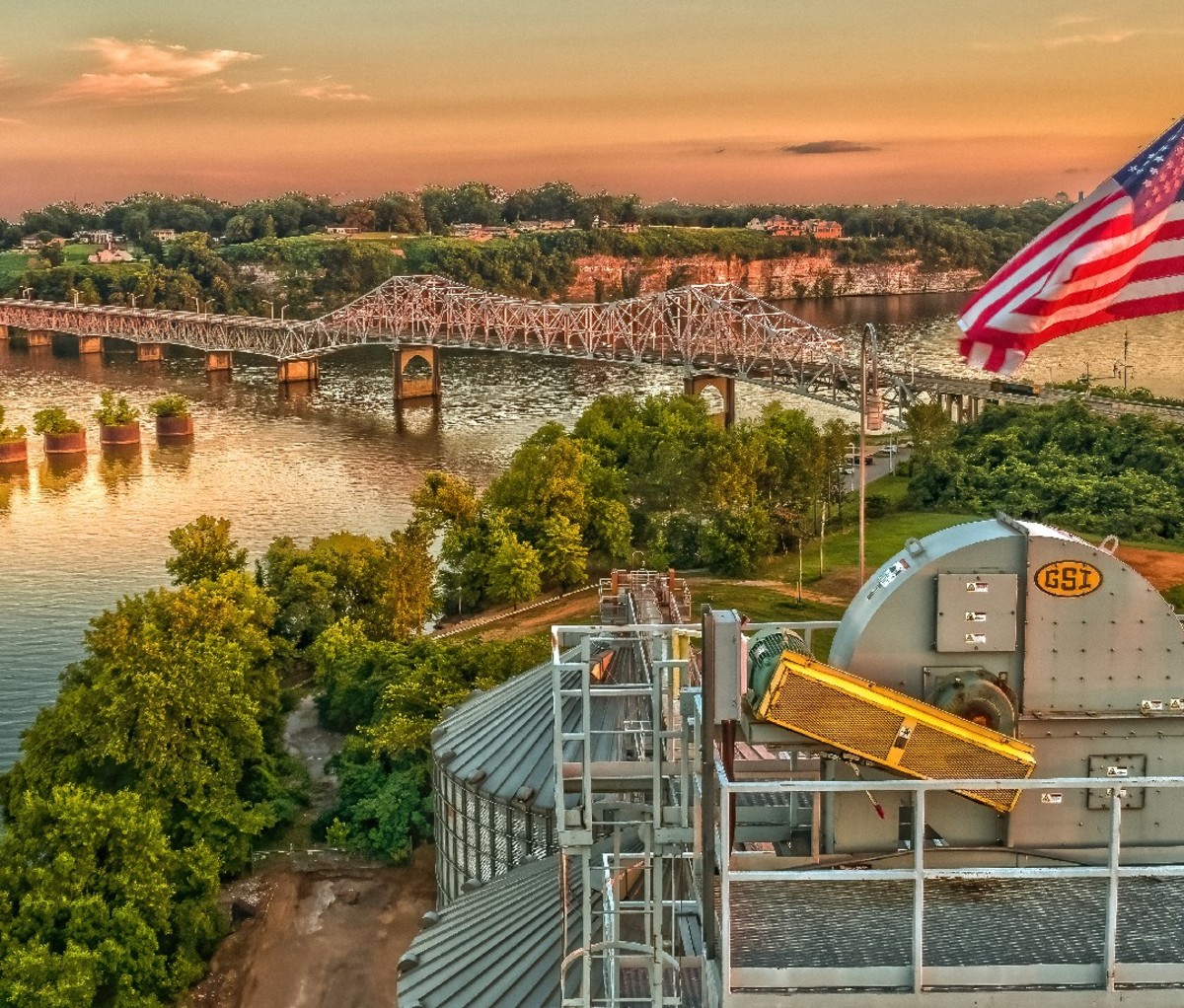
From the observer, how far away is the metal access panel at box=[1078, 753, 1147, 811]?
11742 millimetres

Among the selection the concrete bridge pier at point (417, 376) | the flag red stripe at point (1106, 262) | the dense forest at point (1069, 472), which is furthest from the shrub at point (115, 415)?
the flag red stripe at point (1106, 262)

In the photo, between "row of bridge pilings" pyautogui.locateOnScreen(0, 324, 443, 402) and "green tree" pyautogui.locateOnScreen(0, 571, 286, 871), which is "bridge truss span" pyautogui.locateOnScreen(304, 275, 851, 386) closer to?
"row of bridge pilings" pyautogui.locateOnScreen(0, 324, 443, 402)

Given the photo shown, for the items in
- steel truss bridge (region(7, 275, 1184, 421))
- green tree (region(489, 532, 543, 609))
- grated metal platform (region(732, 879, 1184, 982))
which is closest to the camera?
grated metal platform (region(732, 879, 1184, 982))

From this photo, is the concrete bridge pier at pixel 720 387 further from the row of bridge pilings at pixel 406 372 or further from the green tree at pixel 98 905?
the green tree at pixel 98 905

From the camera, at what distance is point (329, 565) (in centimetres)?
4394

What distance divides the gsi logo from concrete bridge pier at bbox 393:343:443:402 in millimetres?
99844

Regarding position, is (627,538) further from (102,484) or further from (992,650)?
(992,650)

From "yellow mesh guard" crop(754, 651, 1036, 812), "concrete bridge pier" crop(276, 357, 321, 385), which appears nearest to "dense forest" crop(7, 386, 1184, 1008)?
"yellow mesh guard" crop(754, 651, 1036, 812)

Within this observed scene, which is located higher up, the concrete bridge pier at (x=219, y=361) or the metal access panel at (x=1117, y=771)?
the metal access panel at (x=1117, y=771)

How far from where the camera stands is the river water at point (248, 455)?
176ft

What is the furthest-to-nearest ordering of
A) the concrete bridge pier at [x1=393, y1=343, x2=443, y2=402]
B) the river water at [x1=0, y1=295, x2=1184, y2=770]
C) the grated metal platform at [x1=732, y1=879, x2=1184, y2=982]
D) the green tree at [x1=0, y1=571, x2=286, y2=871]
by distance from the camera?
1. the concrete bridge pier at [x1=393, y1=343, x2=443, y2=402]
2. the river water at [x1=0, y1=295, x2=1184, y2=770]
3. the green tree at [x1=0, y1=571, x2=286, y2=871]
4. the grated metal platform at [x1=732, y1=879, x2=1184, y2=982]

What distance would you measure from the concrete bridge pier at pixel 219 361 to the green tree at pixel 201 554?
86278 mm

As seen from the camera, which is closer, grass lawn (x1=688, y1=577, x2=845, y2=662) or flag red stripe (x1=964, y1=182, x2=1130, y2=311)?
flag red stripe (x1=964, y1=182, x2=1130, y2=311)

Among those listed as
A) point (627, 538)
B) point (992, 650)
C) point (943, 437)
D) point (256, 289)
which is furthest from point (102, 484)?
point (256, 289)
